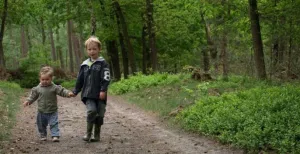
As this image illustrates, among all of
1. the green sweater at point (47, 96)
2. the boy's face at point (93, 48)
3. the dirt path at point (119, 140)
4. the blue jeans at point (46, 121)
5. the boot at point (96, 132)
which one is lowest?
the dirt path at point (119, 140)

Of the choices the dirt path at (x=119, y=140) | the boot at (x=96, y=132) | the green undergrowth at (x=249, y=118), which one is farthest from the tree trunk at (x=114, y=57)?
the boot at (x=96, y=132)

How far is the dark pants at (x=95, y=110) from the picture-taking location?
7.97 metres

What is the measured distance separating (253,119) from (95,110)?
10.7ft

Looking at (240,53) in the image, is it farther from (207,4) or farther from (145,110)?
(145,110)

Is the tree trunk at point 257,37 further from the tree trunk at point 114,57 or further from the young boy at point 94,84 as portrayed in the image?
the tree trunk at point 114,57

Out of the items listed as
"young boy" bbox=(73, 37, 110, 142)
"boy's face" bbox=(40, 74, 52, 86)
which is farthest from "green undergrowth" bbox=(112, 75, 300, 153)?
"boy's face" bbox=(40, 74, 52, 86)

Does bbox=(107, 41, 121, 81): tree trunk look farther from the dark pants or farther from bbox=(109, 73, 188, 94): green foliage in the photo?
the dark pants

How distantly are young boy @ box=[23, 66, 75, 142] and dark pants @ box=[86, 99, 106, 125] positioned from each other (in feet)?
2.05

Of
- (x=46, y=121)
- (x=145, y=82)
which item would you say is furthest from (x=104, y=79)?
(x=145, y=82)

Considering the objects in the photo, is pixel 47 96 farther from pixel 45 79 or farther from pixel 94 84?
pixel 94 84

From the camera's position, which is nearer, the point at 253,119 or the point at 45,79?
the point at 253,119

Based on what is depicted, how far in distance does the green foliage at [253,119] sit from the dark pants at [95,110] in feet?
8.32

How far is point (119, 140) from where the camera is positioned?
8.48m

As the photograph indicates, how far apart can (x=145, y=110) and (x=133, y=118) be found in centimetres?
195
